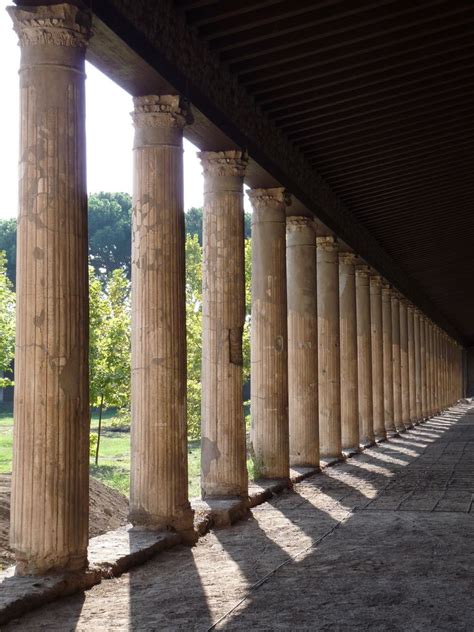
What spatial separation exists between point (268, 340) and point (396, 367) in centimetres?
1813

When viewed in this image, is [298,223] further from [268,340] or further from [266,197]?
[268,340]

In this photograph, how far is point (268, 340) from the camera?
46.9 ft

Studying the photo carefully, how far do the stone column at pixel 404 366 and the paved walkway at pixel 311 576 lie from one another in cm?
2024

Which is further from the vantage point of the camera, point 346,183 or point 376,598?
point 346,183

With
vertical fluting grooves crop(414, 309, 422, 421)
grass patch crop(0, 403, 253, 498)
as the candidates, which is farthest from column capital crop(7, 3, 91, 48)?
vertical fluting grooves crop(414, 309, 422, 421)

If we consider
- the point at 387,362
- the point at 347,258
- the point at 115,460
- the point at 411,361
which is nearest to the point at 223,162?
the point at 347,258

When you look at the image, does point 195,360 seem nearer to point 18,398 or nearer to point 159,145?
point 159,145

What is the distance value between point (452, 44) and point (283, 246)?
4311 mm

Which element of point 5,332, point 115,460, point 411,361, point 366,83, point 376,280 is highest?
point 366,83

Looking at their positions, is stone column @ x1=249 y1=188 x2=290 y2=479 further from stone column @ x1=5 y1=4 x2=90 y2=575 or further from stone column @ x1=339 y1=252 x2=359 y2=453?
stone column @ x1=339 y1=252 x2=359 y2=453

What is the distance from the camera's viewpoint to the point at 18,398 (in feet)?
23.9

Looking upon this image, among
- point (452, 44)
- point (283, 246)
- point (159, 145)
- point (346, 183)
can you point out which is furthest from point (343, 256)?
point (159, 145)

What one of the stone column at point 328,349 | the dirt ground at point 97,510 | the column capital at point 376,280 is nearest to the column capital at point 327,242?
the stone column at point 328,349

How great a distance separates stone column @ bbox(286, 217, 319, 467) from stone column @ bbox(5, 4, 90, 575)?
378 inches
